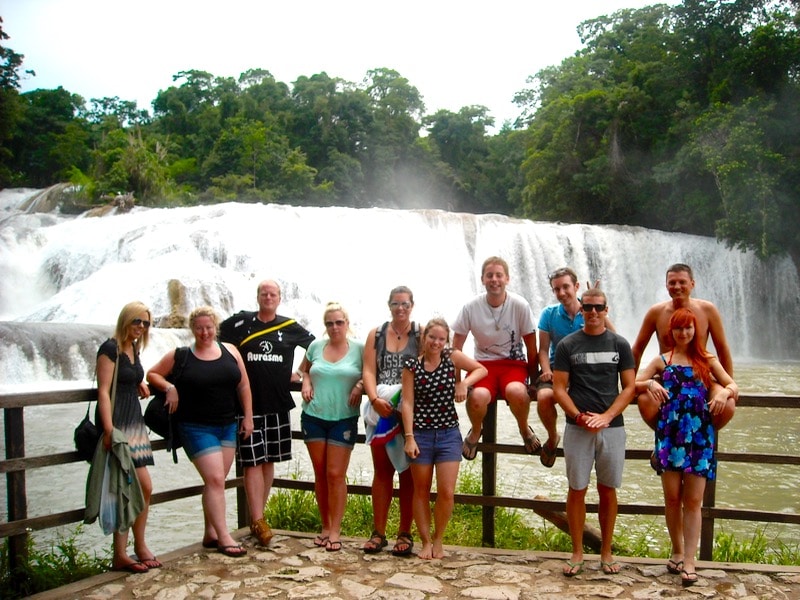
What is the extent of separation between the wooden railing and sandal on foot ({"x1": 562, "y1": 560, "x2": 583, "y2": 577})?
0.48m

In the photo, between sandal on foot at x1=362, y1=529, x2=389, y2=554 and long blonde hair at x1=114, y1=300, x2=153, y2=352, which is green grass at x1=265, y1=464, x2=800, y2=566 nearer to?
sandal on foot at x1=362, y1=529, x2=389, y2=554

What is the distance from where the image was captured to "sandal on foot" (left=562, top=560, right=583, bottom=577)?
4.45 m

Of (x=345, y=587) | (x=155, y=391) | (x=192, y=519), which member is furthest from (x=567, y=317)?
(x=192, y=519)

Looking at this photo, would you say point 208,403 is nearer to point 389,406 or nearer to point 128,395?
point 128,395

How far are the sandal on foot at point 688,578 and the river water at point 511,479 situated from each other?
7.60 feet

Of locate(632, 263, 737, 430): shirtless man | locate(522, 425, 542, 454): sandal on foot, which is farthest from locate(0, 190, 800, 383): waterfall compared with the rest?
locate(632, 263, 737, 430): shirtless man

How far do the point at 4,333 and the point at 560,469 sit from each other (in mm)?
9138

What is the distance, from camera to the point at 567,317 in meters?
5.00

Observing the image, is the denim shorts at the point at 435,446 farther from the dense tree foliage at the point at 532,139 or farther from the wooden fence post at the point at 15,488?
the dense tree foliage at the point at 532,139

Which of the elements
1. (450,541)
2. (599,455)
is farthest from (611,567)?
(450,541)

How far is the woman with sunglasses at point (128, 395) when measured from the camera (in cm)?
434

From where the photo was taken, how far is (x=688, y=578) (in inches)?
168

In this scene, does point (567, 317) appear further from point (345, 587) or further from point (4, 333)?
point (4, 333)

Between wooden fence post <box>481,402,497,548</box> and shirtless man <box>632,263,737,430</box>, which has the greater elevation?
shirtless man <box>632,263,737,430</box>
